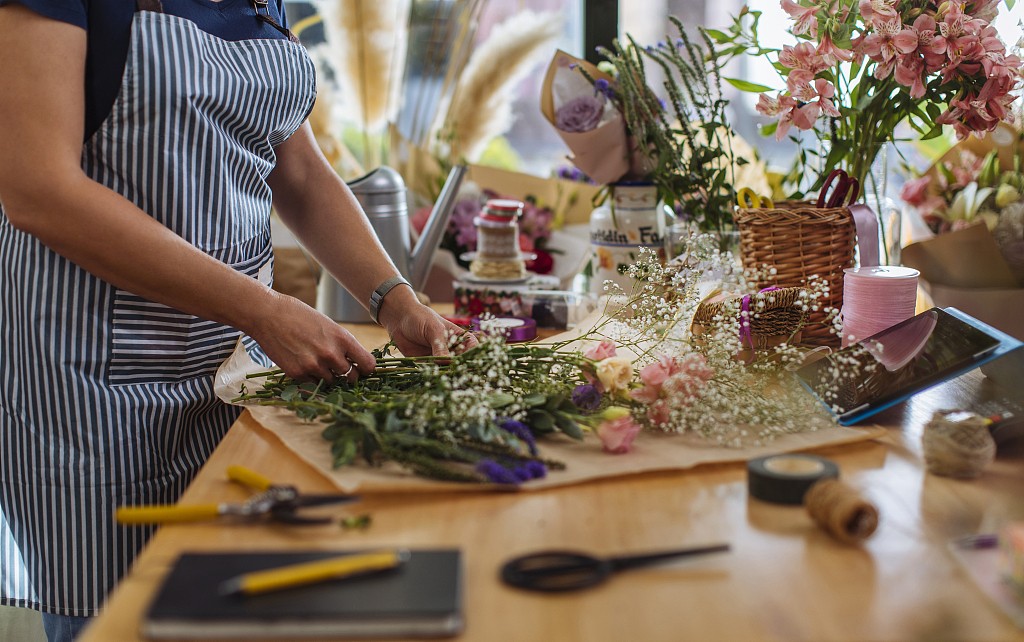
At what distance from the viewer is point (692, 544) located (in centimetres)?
75

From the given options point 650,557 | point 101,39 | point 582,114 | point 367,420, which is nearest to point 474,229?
point 582,114

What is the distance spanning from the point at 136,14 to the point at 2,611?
1.08 m

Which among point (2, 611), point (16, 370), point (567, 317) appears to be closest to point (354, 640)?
point (16, 370)

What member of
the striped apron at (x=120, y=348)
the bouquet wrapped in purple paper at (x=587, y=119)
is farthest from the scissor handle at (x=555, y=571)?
the bouquet wrapped in purple paper at (x=587, y=119)

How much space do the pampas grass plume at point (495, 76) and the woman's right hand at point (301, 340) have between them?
149 centimetres

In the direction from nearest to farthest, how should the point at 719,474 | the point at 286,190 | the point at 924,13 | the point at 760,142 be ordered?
the point at 719,474 < the point at 924,13 < the point at 286,190 < the point at 760,142

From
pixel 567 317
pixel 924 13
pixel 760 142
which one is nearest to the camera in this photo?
pixel 924 13

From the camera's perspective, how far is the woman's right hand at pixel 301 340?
3.68 feet

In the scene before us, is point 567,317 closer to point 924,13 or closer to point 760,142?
point 924,13

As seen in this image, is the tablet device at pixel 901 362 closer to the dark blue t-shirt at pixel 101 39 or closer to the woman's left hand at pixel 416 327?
the woman's left hand at pixel 416 327

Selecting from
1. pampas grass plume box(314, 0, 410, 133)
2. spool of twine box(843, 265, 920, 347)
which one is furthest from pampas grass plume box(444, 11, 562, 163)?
spool of twine box(843, 265, 920, 347)

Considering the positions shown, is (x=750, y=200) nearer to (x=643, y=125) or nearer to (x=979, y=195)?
(x=643, y=125)

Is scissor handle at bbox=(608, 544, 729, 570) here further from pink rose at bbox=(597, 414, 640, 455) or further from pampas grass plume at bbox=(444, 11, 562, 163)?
pampas grass plume at bbox=(444, 11, 562, 163)

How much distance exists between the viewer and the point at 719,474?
0.90 metres
